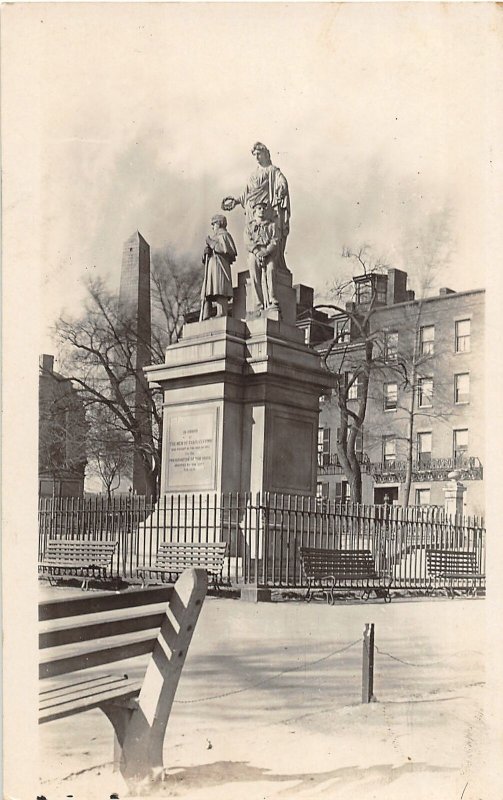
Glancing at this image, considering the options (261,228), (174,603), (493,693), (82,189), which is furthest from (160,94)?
(261,228)

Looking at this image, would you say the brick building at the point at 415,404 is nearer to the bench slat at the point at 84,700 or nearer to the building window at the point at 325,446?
the building window at the point at 325,446

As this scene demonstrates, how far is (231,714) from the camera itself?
6453mm

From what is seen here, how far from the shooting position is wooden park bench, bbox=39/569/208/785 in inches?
185

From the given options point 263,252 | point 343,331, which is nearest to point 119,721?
point 263,252

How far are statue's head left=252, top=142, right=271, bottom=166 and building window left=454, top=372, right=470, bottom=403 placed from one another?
92.9 ft

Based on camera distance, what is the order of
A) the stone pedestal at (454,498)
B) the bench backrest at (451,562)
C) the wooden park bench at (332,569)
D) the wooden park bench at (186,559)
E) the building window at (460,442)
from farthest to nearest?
the building window at (460,442) → the stone pedestal at (454,498) → the bench backrest at (451,562) → the wooden park bench at (332,569) → the wooden park bench at (186,559)

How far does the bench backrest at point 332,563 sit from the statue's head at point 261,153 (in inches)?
265

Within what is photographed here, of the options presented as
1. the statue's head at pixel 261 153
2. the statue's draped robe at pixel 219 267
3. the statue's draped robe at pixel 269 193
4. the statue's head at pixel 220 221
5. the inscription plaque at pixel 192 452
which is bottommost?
the inscription plaque at pixel 192 452

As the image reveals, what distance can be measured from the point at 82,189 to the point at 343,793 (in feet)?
23.2

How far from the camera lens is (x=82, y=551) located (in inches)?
629

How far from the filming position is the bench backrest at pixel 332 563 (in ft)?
45.4

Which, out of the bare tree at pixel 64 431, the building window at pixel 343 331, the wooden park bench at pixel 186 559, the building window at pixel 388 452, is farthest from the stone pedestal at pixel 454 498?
the building window at pixel 388 452

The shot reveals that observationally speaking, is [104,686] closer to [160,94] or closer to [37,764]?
[37,764]

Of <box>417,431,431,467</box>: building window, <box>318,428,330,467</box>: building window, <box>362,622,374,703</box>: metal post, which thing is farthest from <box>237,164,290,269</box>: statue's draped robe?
<box>318,428,330,467</box>: building window
